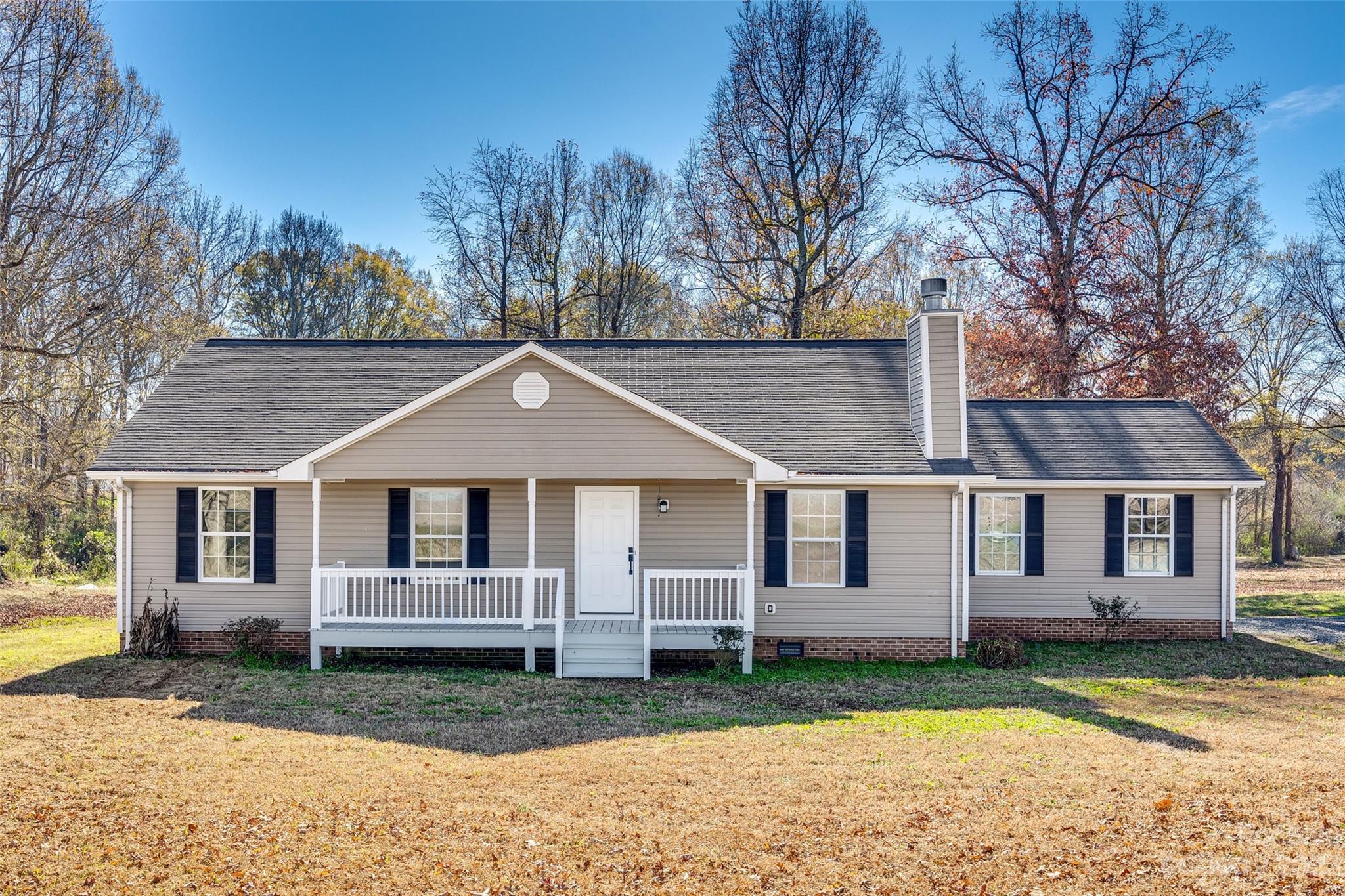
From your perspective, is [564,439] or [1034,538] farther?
[1034,538]

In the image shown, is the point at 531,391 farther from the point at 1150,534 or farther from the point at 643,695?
the point at 1150,534

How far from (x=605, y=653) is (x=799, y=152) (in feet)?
65.6

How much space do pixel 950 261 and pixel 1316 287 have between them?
10.8 metres

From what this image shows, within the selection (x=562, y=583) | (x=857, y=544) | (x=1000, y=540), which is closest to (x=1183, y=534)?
(x=1000, y=540)

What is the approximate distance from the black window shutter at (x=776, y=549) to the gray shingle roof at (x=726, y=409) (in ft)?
2.96

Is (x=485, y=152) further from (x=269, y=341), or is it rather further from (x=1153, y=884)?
(x=1153, y=884)

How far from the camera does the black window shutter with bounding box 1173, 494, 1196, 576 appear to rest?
15523 millimetres

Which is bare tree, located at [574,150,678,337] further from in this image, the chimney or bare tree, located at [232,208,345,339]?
the chimney

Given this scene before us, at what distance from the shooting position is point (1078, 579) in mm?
15461

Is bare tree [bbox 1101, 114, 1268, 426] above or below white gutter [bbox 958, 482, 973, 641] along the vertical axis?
above

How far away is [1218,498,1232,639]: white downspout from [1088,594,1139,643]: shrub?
1.53 metres

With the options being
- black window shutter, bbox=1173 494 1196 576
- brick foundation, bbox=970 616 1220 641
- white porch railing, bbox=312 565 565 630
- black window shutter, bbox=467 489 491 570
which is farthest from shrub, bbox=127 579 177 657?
black window shutter, bbox=1173 494 1196 576

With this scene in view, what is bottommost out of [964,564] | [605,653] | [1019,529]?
[605,653]

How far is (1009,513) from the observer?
15586 mm
